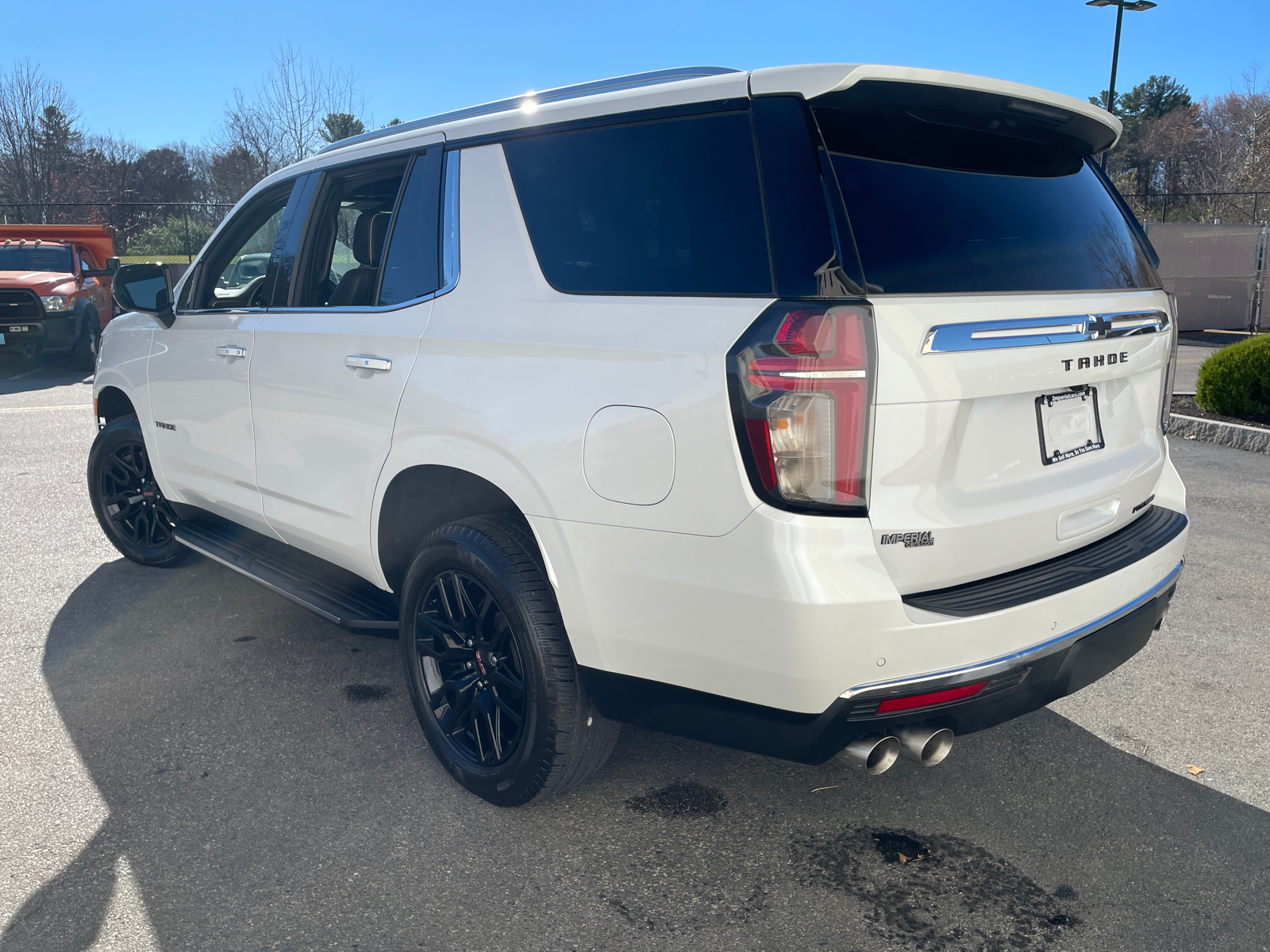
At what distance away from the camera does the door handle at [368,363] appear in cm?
313

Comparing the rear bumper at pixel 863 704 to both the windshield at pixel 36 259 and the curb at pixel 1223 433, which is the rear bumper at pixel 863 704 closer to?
the curb at pixel 1223 433

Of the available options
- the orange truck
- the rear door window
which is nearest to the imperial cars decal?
the rear door window

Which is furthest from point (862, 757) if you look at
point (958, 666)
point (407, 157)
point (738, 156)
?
point (407, 157)

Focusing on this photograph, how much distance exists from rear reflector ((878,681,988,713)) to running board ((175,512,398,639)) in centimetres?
178

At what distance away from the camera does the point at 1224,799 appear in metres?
3.03

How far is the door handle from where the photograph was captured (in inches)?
123

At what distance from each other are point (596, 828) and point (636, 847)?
149 mm

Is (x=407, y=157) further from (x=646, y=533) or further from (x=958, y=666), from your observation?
(x=958, y=666)

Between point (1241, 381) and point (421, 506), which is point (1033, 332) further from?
point (1241, 381)

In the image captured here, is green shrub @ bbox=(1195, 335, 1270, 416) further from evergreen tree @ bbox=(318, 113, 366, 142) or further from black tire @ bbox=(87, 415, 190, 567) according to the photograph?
evergreen tree @ bbox=(318, 113, 366, 142)

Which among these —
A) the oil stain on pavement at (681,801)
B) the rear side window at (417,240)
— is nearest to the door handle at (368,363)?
the rear side window at (417,240)

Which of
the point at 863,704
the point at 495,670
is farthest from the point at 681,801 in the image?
the point at 863,704

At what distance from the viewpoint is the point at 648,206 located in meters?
2.54

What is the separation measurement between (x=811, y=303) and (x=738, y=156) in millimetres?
437
